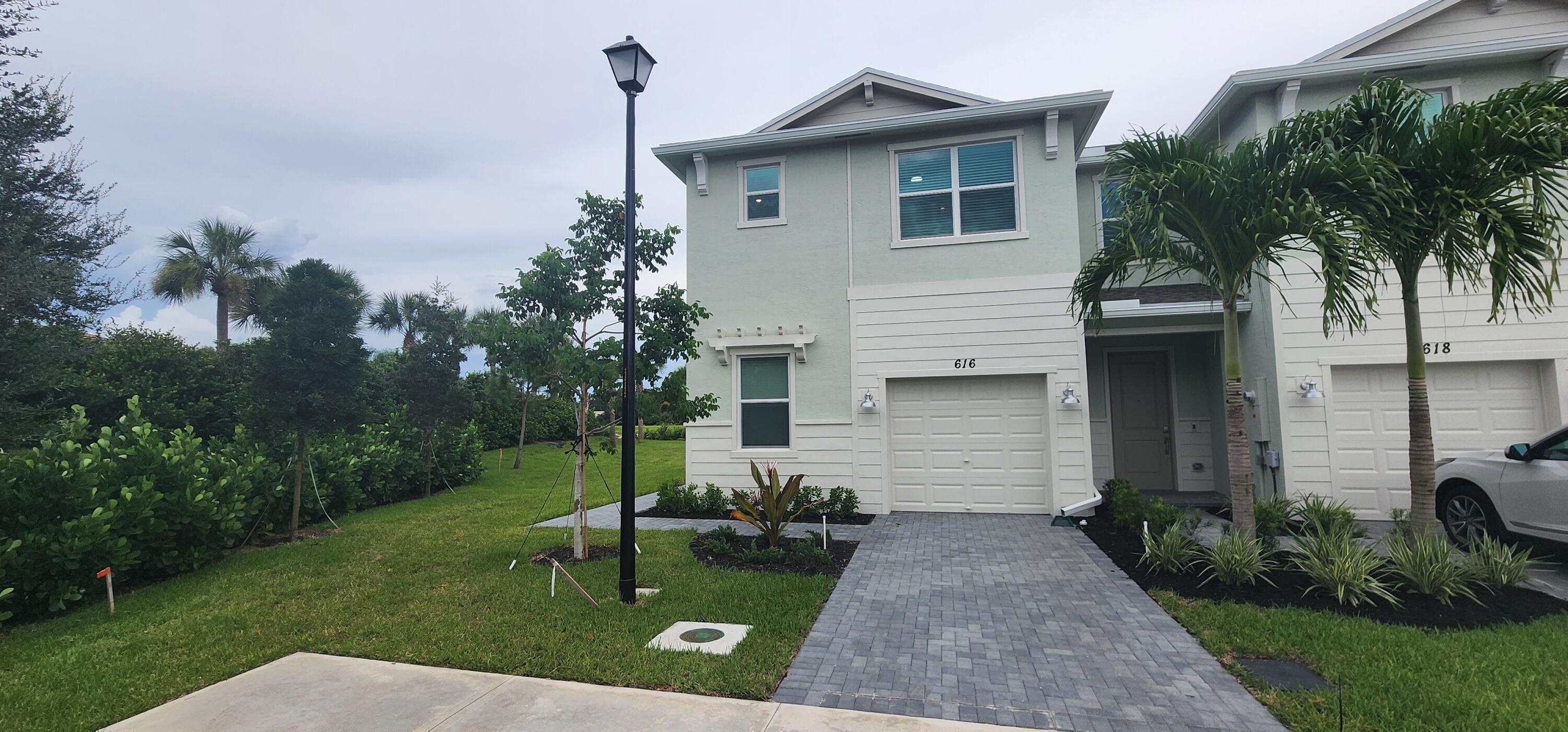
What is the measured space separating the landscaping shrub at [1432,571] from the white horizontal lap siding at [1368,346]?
392 centimetres

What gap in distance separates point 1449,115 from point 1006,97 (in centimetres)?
611

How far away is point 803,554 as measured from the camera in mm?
7160

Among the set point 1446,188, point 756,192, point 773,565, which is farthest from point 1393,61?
point 773,565

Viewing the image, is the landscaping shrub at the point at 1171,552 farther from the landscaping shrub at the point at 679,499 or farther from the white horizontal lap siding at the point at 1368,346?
the landscaping shrub at the point at 679,499

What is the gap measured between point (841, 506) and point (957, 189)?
17.6 ft

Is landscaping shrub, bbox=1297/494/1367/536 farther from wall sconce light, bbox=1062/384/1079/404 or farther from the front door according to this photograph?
the front door

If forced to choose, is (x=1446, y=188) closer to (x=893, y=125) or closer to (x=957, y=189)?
(x=957, y=189)

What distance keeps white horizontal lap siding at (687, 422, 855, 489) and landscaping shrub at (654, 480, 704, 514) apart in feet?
0.70

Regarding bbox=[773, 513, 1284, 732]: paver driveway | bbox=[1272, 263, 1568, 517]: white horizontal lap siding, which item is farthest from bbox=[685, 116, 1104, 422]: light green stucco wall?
bbox=[773, 513, 1284, 732]: paver driveway

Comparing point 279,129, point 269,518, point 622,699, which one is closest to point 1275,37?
point 622,699

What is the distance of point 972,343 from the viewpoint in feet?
33.0

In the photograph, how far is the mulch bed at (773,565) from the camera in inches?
269

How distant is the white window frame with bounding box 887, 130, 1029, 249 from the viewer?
10.0 m

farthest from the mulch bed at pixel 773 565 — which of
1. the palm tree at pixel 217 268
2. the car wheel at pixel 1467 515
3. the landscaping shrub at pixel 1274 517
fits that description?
the palm tree at pixel 217 268
